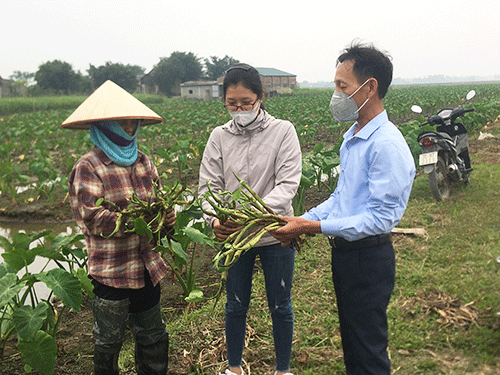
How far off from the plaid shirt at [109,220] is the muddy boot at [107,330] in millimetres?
112

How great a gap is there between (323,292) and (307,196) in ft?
9.97

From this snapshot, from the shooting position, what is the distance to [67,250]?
2.65 m

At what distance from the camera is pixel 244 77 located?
210 cm


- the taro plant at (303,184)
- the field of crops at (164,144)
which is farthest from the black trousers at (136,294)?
the taro plant at (303,184)

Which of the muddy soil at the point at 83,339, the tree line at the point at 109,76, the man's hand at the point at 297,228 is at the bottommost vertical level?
the muddy soil at the point at 83,339

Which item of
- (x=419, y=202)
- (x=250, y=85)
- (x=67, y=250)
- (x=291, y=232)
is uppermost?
(x=250, y=85)

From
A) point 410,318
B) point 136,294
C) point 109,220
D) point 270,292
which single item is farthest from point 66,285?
point 410,318

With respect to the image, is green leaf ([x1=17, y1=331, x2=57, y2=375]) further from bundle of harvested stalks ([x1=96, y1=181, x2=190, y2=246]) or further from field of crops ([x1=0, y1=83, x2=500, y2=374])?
bundle of harvested stalks ([x1=96, y1=181, x2=190, y2=246])

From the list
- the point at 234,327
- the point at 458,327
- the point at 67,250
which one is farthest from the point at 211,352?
the point at 458,327

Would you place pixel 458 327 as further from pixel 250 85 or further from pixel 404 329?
pixel 250 85

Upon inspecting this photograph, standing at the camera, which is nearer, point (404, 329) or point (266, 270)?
point (266, 270)

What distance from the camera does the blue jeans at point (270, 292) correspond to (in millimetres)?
2107

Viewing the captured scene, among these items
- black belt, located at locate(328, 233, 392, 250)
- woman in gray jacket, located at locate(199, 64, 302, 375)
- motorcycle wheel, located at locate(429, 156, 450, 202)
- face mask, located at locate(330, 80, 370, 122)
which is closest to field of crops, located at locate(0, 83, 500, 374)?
woman in gray jacket, located at locate(199, 64, 302, 375)

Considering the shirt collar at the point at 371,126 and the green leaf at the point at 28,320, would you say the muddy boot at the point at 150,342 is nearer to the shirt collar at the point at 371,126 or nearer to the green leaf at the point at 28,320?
the green leaf at the point at 28,320
